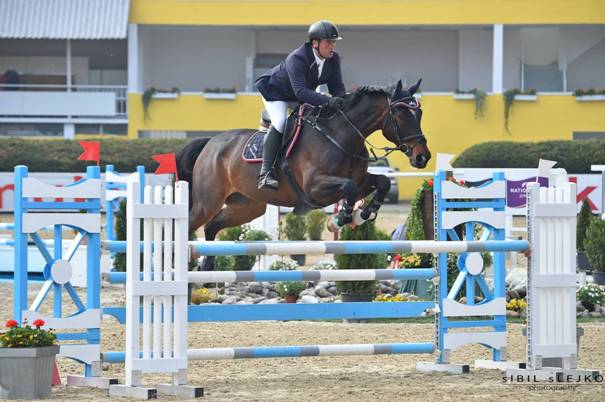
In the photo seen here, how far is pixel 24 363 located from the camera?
18.8 feet

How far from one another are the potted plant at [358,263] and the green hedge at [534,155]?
14.8m

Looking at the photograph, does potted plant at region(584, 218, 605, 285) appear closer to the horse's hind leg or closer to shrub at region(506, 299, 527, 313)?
shrub at region(506, 299, 527, 313)

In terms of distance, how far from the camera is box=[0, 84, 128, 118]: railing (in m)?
31.9

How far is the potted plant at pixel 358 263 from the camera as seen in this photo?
32.9 ft

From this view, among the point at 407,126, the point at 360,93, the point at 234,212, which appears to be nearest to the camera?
the point at 407,126

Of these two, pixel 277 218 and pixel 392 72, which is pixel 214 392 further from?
pixel 392 72

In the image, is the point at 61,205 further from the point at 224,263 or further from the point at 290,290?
the point at 224,263

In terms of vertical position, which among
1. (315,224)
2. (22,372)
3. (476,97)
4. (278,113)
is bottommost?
(22,372)

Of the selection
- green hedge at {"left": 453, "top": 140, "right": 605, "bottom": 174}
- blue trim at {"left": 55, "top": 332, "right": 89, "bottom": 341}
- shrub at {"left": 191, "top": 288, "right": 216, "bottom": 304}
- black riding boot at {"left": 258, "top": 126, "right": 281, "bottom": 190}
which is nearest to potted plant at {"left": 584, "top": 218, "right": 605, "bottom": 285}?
shrub at {"left": 191, "top": 288, "right": 216, "bottom": 304}

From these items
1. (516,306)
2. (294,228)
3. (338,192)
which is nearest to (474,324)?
(338,192)

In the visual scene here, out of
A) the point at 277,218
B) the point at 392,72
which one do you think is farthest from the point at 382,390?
the point at 392,72

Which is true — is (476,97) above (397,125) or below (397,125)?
above

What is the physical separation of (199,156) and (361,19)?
2284cm

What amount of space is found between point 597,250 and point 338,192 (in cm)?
529
